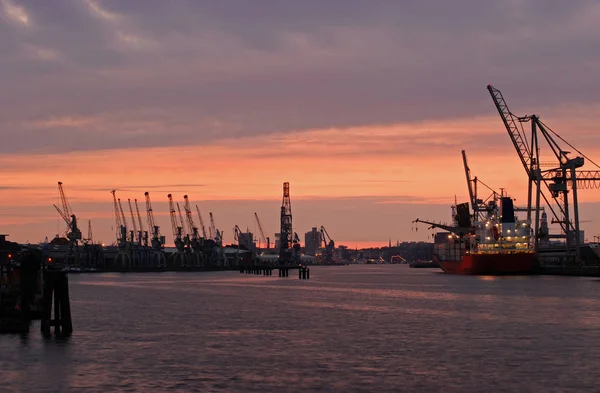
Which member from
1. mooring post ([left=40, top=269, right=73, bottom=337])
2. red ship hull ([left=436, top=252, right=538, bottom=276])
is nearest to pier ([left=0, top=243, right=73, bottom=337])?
mooring post ([left=40, top=269, right=73, bottom=337])

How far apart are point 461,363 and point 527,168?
13421cm

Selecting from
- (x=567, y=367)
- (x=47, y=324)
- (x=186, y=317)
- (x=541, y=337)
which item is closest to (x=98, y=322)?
(x=186, y=317)

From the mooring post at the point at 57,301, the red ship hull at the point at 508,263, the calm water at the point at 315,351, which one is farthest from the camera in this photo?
the red ship hull at the point at 508,263

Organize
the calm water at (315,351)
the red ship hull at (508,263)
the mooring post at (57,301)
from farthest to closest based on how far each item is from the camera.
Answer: the red ship hull at (508,263) → the mooring post at (57,301) → the calm water at (315,351)

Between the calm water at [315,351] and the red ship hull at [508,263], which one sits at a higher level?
the red ship hull at [508,263]

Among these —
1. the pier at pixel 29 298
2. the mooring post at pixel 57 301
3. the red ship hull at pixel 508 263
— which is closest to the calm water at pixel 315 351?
the mooring post at pixel 57 301

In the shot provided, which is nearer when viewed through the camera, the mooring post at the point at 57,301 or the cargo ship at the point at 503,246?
the mooring post at the point at 57,301

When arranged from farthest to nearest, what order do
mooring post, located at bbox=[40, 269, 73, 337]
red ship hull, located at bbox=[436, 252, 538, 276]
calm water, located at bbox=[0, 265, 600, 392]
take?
red ship hull, located at bbox=[436, 252, 538, 276] < mooring post, located at bbox=[40, 269, 73, 337] < calm water, located at bbox=[0, 265, 600, 392]

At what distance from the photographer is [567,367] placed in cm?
3844

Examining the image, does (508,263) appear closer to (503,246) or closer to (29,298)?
(503,246)

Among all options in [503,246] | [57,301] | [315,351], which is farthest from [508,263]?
[57,301]

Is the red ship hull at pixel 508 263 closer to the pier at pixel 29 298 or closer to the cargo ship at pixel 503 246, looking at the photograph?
the cargo ship at pixel 503 246

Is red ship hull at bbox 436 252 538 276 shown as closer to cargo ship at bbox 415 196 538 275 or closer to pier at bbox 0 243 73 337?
cargo ship at bbox 415 196 538 275

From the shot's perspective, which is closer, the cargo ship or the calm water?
the calm water
